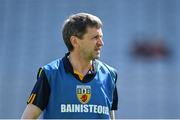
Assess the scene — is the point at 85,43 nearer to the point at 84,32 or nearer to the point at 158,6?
the point at 84,32

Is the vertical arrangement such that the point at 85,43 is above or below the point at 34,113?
above

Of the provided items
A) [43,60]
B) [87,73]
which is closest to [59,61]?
[87,73]

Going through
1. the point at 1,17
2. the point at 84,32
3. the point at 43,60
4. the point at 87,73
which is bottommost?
the point at 43,60

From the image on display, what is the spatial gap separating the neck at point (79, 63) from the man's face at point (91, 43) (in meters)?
0.02

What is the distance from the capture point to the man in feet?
8.56

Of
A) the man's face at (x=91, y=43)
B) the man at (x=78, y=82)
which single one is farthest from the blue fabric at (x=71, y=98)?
the man's face at (x=91, y=43)

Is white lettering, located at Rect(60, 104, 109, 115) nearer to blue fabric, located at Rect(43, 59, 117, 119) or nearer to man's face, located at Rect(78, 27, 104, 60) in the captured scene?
blue fabric, located at Rect(43, 59, 117, 119)

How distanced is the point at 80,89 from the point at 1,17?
601cm

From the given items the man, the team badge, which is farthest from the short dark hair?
the team badge

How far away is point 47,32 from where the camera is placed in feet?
27.6

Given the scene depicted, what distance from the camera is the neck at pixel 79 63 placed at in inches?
106

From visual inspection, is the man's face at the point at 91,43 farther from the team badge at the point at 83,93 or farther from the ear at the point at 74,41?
the team badge at the point at 83,93

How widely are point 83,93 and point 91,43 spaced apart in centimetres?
23

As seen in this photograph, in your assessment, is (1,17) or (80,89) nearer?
(80,89)
